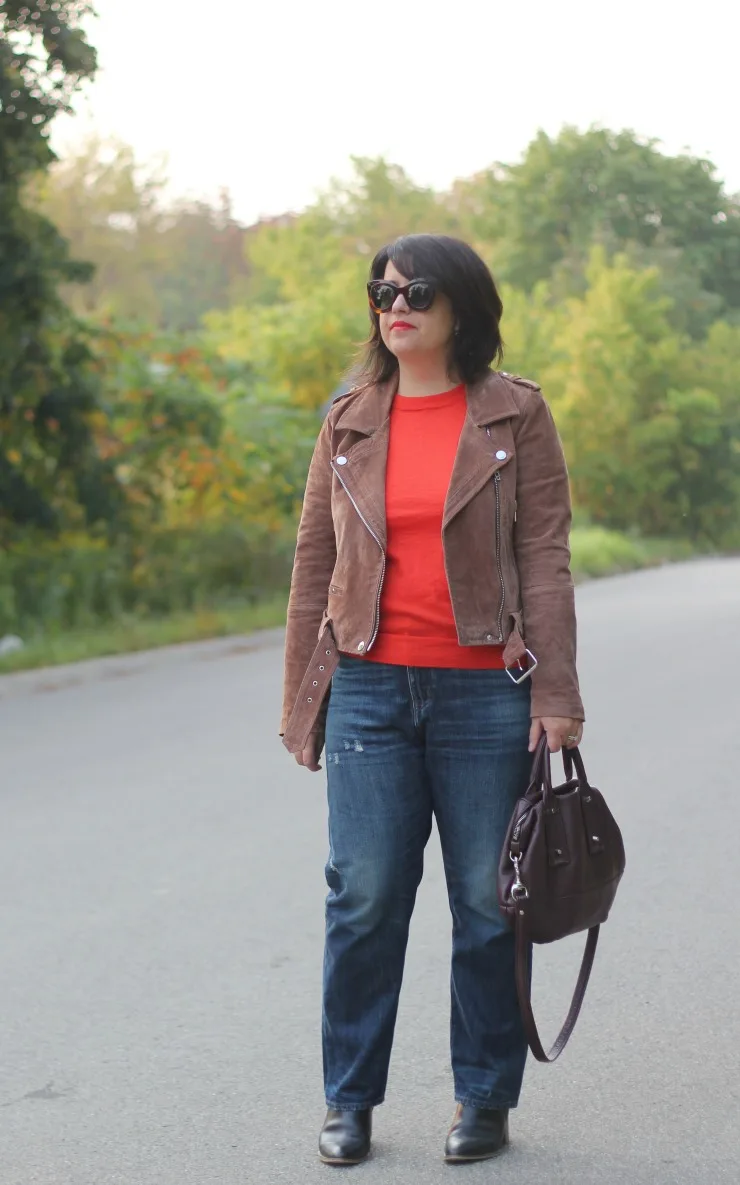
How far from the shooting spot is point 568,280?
57344 millimetres

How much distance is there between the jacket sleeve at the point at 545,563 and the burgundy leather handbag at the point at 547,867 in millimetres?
104

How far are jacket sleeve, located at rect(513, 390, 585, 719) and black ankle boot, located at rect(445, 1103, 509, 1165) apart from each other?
838 millimetres

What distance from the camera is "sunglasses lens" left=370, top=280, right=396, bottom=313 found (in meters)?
3.68

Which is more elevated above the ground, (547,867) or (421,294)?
(421,294)

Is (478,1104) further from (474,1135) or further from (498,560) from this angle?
(498,560)

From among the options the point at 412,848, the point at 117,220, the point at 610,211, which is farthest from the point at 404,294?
the point at 610,211

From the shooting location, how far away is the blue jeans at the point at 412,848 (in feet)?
12.0

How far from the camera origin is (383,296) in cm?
369

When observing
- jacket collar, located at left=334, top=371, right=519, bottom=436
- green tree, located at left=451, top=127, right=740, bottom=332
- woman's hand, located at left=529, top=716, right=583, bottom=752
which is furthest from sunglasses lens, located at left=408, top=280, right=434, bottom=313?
green tree, located at left=451, top=127, right=740, bottom=332

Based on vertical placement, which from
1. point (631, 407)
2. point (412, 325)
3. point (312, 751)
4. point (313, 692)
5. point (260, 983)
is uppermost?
point (412, 325)

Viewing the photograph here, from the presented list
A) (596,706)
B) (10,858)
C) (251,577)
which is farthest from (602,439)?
(10,858)

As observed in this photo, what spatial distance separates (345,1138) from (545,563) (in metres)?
1.22

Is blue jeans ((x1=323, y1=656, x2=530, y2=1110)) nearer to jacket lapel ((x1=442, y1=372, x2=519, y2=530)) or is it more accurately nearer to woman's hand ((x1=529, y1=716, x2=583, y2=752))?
woman's hand ((x1=529, y1=716, x2=583, y2=752))

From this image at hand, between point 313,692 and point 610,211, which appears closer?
point 313,692
